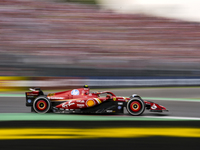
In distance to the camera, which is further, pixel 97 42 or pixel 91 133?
pixel 97 42

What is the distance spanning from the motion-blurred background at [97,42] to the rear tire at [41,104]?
620 centimetres

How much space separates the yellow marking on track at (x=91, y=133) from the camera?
14.9 feet

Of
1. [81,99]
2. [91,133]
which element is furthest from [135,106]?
[91,133]

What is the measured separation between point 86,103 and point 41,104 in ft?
3.50

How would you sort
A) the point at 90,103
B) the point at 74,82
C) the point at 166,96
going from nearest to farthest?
the point at 90,103
the point at 166,96
the point at 74,82

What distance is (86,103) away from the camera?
21.5ft

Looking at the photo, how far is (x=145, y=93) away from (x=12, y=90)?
5508mm

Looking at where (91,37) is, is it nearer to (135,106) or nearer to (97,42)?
(97,42)

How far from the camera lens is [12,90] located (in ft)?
39.7

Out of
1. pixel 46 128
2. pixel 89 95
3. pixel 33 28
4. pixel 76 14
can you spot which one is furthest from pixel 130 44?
pixel 46 128

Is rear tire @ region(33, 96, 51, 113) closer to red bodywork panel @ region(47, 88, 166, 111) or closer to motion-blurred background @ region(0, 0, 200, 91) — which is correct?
red bodywork panel @ region(47, 88, 166, 111)

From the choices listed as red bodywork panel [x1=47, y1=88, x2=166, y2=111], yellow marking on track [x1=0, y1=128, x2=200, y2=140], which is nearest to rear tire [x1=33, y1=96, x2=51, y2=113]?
red bodywork panel [x1=47, y1=88, x2=166, y2=111]

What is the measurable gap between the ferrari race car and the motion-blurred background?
6.21m

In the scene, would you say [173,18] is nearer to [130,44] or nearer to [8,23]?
[130,44]
